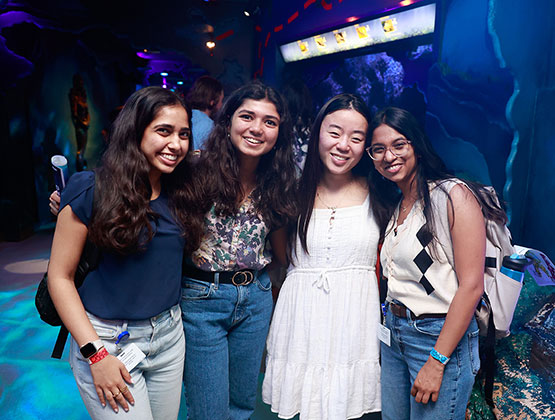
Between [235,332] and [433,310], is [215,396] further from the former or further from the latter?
[433,310]

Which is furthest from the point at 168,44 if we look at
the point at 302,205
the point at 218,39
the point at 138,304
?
the point at 138,304

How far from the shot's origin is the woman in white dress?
172 cm

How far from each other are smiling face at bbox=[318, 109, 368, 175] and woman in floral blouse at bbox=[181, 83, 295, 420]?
20 cm

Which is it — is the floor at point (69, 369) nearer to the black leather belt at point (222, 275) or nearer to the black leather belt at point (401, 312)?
the black leather belt at point (401, 312)

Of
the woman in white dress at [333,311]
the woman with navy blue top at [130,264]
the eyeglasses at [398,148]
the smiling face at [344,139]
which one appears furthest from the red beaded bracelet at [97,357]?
the eyeglasses at [398,148]

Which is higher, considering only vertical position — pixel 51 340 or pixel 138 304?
pixel 138 304

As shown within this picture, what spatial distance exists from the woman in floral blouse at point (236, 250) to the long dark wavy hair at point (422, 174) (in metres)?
0.43

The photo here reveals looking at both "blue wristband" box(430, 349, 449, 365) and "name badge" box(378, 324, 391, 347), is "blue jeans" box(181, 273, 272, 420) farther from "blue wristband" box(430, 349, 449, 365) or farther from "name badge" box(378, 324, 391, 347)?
"blue wristband" box(430, 349, 449, 365)

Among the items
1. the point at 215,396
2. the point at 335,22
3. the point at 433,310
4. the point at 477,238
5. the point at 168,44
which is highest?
the point at 168,44

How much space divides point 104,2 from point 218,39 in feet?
6.37

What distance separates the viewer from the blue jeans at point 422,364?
1.43 m

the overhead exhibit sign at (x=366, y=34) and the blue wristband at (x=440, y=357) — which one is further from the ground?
the overhead exhibit sign at (x=366, y=34)

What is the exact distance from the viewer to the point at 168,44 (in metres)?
6.73

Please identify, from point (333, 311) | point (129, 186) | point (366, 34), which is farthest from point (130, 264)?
point (366, 34)
